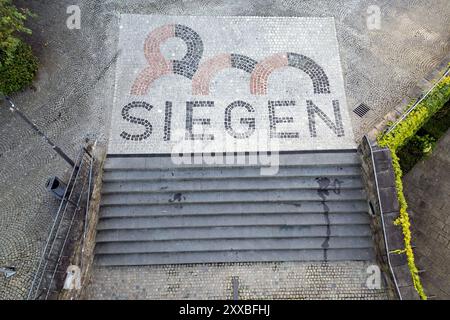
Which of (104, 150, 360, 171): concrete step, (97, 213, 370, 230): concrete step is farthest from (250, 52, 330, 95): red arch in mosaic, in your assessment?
(97, 213, 370, 230): concrete step

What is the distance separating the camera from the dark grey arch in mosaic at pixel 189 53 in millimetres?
12727

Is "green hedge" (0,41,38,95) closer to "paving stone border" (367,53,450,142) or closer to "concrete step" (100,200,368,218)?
"concrete step" (100,200,368,218)

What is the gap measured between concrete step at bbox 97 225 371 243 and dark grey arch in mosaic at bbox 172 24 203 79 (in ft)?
17.5

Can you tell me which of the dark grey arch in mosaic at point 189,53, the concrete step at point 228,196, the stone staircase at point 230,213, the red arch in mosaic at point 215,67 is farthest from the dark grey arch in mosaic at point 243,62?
the concrete step at point 228,196

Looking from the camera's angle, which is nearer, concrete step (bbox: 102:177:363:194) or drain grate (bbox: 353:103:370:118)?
concrete step (bbox: 102:177:363:194)

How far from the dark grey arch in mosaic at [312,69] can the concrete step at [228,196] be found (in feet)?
12.0

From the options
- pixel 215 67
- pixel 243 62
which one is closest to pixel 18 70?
pixel 215 67

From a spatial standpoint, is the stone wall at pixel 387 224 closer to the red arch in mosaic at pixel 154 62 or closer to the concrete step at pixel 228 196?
the concrete step at pixel 228 196

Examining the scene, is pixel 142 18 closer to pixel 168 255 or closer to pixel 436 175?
pixel 168 255


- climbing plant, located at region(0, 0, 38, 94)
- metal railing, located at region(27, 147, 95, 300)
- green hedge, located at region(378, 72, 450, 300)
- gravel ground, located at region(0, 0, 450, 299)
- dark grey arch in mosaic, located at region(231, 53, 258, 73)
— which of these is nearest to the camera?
metal railing, located at region(27, 147, 95, 300)

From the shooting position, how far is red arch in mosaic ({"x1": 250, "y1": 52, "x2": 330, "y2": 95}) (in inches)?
492

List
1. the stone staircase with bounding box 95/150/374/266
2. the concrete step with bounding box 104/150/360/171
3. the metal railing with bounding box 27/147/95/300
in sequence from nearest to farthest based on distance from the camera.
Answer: the metal railing with bounding box 27/147/95/300, the stone staircase with bounding box 95/150/374/266, the concrete step with bounding box 104/150/360/171
